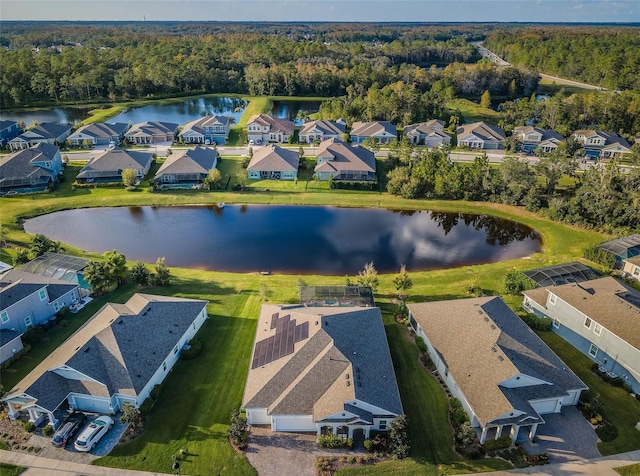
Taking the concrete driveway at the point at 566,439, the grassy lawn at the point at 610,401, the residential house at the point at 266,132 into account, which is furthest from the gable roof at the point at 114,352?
the residential house at the point at 266,132

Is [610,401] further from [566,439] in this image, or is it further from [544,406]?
[566,439]

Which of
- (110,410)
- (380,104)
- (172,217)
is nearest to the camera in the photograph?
(110,410)

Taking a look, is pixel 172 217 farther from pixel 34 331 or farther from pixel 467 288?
pixel 467 288

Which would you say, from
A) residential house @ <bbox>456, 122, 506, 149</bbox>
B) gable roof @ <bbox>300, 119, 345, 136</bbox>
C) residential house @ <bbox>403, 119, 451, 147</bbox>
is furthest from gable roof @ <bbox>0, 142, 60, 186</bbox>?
residential house @ <bbox>456, 122, 506, 149</bbox>

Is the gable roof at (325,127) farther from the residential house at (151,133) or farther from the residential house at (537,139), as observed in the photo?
the residential house at (537,139)

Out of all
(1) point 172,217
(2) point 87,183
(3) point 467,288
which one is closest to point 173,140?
(2) point 87,183

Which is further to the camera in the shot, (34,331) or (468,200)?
(468,200)

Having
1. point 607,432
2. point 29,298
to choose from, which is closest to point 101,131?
point 29,298
